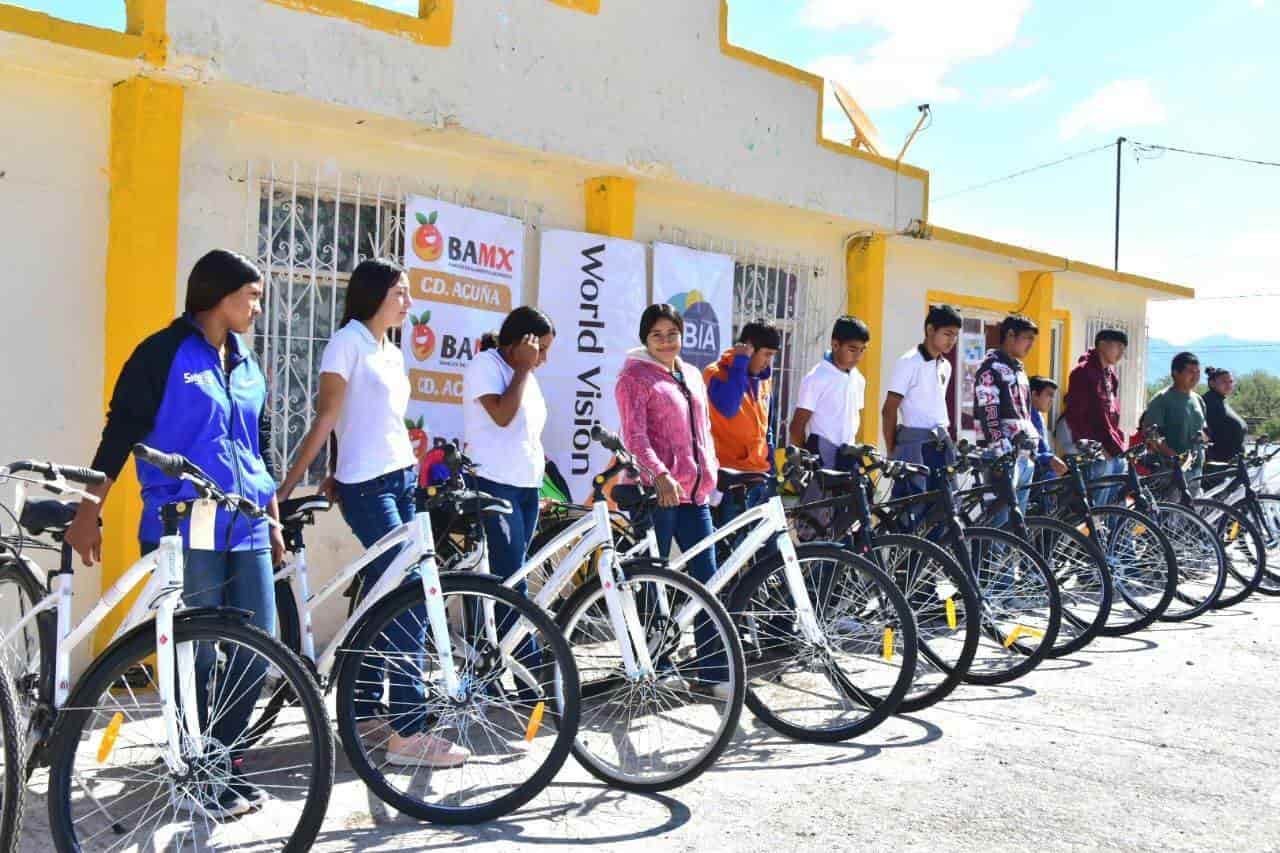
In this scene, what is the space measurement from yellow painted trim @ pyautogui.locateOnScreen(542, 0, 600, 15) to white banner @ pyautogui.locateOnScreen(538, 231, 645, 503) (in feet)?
4.10

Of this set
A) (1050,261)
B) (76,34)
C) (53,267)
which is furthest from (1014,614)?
(1050,261)

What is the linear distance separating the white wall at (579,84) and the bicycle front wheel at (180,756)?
2.92 m

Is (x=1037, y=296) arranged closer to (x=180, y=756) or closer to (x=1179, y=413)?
(x=1179, y=413)

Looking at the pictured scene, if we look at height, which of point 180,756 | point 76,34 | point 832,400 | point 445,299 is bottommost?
point 180,756

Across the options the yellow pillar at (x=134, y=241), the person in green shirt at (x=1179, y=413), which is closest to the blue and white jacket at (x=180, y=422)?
the yellow pillar at (x=134, y=241)

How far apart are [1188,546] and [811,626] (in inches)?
153

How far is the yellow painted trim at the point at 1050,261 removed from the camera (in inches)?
380

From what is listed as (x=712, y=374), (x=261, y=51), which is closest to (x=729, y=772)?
(x=712, y=374)

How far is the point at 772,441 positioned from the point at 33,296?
5223 millimetres

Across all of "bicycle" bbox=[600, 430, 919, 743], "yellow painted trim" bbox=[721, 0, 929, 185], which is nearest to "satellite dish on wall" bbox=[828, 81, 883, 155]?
"yellow painted trim" bbox=[721, 0, 929, 185]

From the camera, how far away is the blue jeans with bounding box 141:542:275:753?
3.27 metres

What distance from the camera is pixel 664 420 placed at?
4.92 m

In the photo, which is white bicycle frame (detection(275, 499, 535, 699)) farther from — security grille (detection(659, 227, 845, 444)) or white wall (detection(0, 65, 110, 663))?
security grille (detection(659, 227, 845, 444))

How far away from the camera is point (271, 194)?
5590 mm
